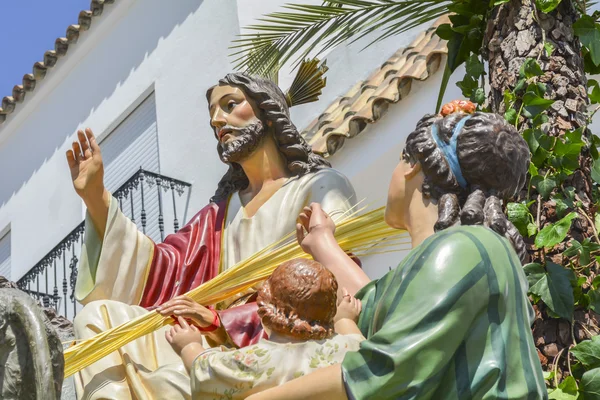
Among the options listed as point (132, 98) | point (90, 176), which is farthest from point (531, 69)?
point (132, 98)

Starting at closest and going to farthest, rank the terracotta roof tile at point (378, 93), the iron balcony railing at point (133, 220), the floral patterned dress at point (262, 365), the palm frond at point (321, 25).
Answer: the floral patterned dress at point (262, 365) → the palm frond at point (321, 25) → the terracotta roof tile at point (378, 93) → the iron balcony railing at point (133, 220)

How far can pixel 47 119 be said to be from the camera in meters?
Answer: 18.2

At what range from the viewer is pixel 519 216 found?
642 cm

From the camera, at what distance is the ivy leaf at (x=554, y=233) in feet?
20.6

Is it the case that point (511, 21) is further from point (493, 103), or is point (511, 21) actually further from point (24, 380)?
point (24, 380)

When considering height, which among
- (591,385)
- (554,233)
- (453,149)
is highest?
(453,149)

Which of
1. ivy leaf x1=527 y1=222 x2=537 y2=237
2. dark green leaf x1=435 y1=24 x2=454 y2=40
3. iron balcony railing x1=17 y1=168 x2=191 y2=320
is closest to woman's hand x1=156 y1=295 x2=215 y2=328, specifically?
ivy leaf x1=527 y1=222 x2=537 y2=237

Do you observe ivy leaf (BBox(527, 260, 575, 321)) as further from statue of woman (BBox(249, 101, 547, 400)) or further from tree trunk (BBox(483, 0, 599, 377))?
statue of woman (BBox(249, 101, 547, 400))

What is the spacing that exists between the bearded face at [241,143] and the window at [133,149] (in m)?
8.45

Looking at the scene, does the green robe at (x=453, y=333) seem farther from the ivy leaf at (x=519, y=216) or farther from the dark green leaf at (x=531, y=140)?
the dark green leaf at (x=531, y=140)

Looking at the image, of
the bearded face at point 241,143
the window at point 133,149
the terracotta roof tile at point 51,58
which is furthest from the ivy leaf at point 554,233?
the terracotta roof tile at point 51,58

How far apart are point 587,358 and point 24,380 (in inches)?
106

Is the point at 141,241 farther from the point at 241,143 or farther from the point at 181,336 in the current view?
the point at 181,336

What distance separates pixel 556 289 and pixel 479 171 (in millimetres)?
1523
